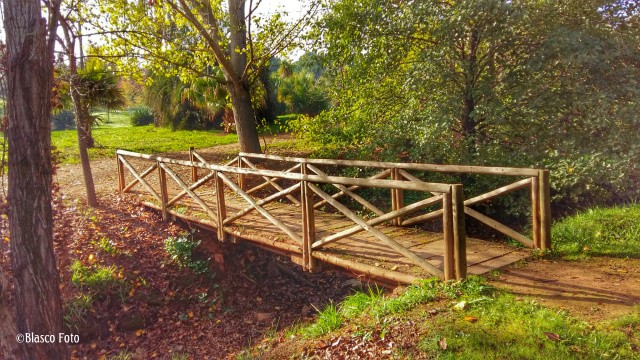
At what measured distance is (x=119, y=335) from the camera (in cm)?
818

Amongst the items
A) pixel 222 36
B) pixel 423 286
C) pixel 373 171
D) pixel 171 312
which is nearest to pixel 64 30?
pixel 222 36

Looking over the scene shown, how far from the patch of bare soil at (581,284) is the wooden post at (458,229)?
0.38 meters

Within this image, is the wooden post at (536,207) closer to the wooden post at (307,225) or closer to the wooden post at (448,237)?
the wooden post at (448,237)

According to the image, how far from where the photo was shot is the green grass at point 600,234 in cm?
629

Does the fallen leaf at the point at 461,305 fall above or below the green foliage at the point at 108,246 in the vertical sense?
above

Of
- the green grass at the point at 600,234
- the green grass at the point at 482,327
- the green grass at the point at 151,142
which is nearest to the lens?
the green grass at the point at 482,327

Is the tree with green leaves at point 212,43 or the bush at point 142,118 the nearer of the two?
the tree with green leaves at point 212,43

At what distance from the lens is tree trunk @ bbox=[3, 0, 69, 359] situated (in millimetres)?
5738

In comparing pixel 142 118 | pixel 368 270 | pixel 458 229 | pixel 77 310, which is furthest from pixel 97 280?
pixel 142 118

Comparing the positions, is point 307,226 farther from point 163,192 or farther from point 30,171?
point 163,192

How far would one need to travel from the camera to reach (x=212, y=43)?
11805 mm

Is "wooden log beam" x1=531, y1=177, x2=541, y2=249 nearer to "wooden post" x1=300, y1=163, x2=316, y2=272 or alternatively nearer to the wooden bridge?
the wooden bridge

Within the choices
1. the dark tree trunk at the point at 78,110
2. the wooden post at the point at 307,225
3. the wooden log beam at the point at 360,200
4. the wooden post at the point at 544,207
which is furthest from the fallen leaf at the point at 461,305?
the dark tree trunk at the point at 78,110

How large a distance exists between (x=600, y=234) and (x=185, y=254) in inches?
252
